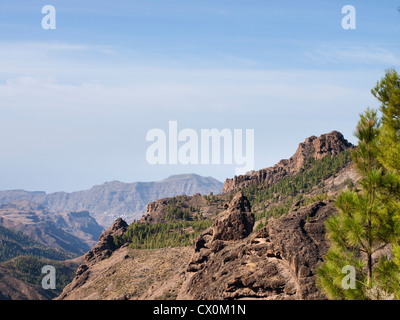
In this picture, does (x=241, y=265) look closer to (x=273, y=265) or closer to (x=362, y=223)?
(x=273, y=265)

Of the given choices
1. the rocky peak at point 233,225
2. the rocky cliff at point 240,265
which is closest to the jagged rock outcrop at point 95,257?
the rocky cliff at point 240,265

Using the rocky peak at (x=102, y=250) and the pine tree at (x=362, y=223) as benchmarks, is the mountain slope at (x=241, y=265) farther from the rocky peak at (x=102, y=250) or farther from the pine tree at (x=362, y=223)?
the rocky peak at (x=102, y=250)

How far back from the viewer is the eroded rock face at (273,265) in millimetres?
73062

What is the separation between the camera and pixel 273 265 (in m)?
78.7

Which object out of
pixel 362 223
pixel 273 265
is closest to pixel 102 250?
pixel 273 265

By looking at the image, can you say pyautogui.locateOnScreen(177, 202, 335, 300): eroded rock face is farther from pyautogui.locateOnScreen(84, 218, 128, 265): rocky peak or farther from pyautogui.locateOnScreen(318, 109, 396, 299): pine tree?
pyautogui.locateOnScreen(84, 218, 128, 265): rocky peak

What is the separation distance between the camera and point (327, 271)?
79.5 feet

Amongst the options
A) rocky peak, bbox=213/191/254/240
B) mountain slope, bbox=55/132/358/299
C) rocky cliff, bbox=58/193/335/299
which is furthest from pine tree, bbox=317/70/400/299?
rocky peak, bbox=213/191/254/240

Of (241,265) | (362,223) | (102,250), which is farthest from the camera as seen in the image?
(102,250)

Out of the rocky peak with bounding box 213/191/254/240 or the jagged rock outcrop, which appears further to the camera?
the jagged rock outcrop

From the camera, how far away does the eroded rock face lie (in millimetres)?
73062

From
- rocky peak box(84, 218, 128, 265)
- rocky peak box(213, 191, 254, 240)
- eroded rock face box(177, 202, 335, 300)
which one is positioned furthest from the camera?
rocky peak box(84, 218, 128, 265)
